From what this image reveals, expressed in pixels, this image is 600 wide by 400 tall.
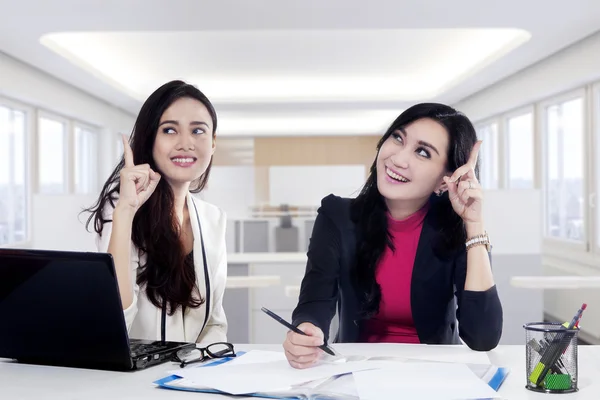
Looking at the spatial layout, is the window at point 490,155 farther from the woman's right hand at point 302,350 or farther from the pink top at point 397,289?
the woman's right hand at point 302,350

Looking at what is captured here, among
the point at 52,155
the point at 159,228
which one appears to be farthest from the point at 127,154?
the point at 52,155

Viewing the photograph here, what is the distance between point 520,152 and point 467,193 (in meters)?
7.31

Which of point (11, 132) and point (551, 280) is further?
point (11, 132)

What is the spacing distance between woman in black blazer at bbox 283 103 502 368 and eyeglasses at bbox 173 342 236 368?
0.28 meters

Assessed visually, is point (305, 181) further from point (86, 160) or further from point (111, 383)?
point (111, 383)

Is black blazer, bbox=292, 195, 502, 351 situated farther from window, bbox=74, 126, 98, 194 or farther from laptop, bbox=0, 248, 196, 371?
window, bbox=74, 126, 98, 194

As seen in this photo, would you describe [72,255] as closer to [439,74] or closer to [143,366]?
[143,366]

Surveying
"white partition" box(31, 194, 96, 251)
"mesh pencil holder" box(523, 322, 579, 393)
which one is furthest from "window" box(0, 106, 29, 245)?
"mesh pencil holder" box(523, 322, 579, 393)

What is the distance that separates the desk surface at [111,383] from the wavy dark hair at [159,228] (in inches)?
17.4

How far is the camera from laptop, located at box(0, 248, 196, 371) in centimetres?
122

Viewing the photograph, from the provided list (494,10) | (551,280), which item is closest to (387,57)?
(494,10)

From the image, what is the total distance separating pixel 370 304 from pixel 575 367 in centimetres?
69

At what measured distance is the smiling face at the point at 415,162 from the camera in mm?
1771

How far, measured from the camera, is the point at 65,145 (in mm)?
9023
